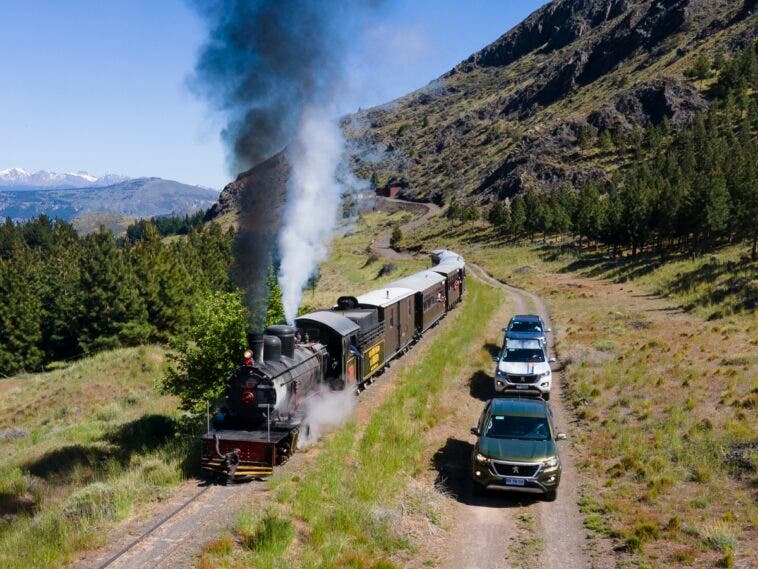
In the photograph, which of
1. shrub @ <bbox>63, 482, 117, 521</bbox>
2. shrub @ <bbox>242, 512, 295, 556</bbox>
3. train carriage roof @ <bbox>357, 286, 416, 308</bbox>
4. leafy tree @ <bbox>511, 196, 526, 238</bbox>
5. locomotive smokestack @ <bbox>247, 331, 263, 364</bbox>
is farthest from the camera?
leafy tree @ <bbox>511, 196, 526, 238</bbox>

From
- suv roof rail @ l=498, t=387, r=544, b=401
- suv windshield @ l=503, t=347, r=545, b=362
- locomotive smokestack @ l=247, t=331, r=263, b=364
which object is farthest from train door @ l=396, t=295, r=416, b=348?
locomotive smokestack @ l=247, t=331, r=263, b=364

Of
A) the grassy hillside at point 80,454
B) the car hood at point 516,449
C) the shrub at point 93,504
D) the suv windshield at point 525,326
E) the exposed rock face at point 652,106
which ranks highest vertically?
the exposed rock face at point 652,106

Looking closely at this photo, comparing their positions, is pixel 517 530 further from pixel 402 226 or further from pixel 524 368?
pixel 402 226

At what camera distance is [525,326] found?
30.2m

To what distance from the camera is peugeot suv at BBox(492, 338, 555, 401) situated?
73.4 ft

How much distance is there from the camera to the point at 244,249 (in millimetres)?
21094

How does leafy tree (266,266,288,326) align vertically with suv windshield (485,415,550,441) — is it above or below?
→ above

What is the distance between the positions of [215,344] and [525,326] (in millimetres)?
15803

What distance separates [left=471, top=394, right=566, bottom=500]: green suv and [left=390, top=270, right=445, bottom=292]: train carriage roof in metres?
18.2

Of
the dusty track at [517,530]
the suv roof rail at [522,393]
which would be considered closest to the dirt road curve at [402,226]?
the suv roof rail at [522,393]

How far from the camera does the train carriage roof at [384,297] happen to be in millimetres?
25842

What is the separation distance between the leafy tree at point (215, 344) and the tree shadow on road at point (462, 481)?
8380 mm

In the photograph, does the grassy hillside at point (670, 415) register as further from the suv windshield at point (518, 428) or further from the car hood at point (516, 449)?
the suv windshield at point (518, 428)

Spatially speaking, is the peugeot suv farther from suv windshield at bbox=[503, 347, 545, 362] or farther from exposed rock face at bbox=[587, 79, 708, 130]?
exposed rock face at bbox=[587, 79, 708, 130]
